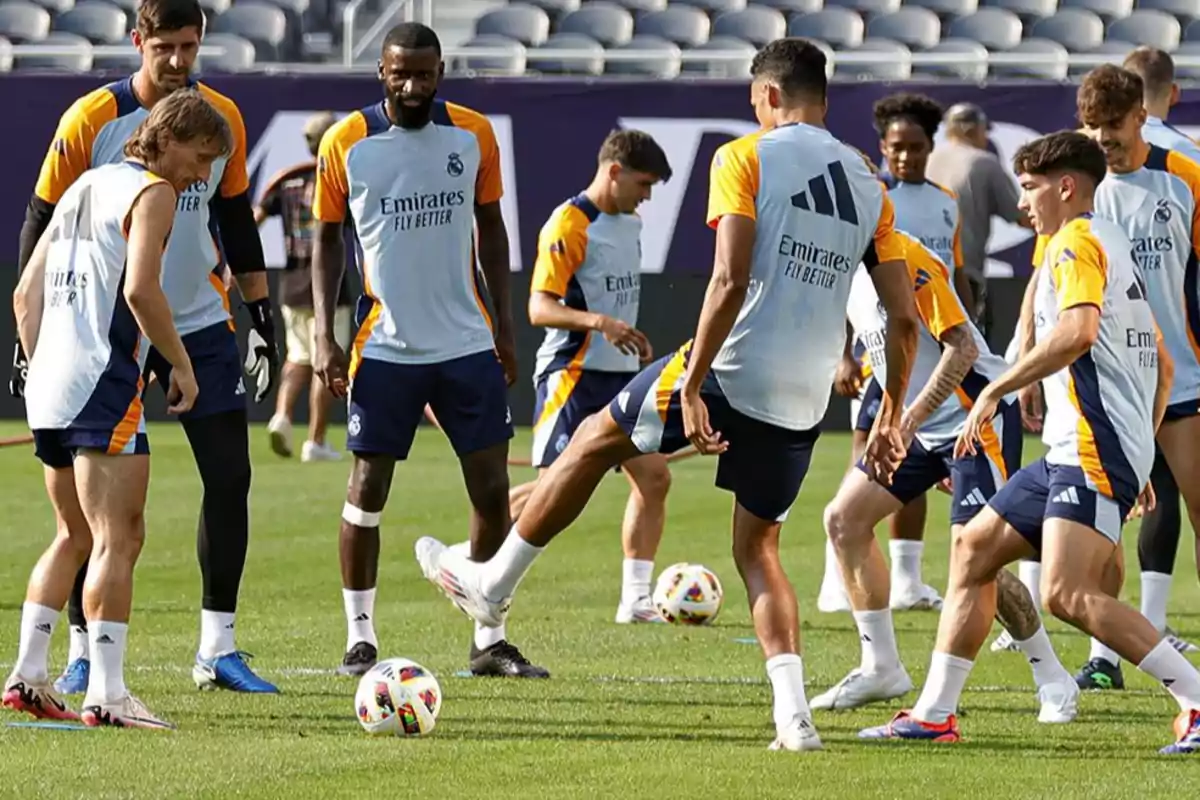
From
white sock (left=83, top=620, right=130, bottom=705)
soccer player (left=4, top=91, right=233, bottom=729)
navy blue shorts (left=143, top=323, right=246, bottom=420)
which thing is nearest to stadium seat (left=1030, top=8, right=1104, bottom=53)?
navy blue shorts (left=143, top=323, right=246, bottom=420)

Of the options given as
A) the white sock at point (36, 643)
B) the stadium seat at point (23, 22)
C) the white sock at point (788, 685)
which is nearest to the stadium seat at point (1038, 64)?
the stadium seat at point (23, 22)

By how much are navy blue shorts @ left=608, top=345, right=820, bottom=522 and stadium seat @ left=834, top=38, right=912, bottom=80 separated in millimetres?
12517

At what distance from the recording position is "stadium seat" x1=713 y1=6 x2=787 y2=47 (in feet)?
72.1

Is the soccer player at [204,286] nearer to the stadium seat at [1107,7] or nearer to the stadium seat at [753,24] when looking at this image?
the stadium seat at [753,24]

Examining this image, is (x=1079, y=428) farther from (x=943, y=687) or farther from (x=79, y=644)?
(x=79, y=644)

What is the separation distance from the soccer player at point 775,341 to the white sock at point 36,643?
1723 millimetres

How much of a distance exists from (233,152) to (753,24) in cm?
1437

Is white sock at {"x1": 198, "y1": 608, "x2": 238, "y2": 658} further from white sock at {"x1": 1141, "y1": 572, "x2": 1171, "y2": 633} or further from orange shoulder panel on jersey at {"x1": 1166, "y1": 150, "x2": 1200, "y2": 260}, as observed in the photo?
orange shoulder panel on jersey at {"x1": 1166, "y1": 150, "x2": 1200, "y2": 260}

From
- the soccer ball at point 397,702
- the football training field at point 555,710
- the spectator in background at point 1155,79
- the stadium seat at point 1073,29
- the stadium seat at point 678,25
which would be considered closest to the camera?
the football training field at point 555,710

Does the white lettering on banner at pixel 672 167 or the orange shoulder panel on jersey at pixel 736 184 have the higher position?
the orange shoulder panel on jersey at pixel 736 184

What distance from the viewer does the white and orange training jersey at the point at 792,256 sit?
694cm

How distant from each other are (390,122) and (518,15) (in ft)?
44.7

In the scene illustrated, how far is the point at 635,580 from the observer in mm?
10766

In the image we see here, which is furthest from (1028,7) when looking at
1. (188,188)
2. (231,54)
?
(188,188)
